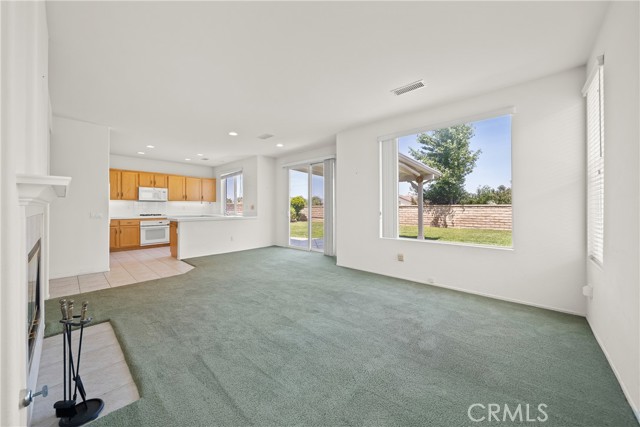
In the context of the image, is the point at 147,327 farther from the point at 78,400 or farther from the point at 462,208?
the point at 462,208

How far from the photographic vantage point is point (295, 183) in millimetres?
7012

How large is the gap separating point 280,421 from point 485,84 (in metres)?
3.69

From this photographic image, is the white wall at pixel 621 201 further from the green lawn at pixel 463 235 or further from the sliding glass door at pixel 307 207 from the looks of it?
the sliding glass door at pixel 307 207

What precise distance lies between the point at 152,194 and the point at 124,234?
1.24 m

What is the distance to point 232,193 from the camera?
8.37 m

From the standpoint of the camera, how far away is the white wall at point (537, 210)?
8.80ft

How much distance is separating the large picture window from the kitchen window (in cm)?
500

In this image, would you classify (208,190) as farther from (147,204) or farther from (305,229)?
(305,229)

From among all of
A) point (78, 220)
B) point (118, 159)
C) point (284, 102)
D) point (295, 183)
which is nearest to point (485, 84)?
point (284, 102)

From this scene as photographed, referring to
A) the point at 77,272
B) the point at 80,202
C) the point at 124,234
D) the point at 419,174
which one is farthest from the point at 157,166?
the point at 419,174

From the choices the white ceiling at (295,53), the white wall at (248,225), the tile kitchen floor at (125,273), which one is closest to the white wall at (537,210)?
the white ceiling at (295,53)

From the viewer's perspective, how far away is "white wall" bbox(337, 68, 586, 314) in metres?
2.68

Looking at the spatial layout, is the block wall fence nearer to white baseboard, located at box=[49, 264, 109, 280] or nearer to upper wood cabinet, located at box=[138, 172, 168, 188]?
white baseboard, located at box=[49, 264, 109, 280]

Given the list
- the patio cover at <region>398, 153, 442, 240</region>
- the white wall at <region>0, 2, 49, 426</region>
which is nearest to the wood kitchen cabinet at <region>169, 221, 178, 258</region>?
the patio cover at <region>398, 153, 442, 240</region>
